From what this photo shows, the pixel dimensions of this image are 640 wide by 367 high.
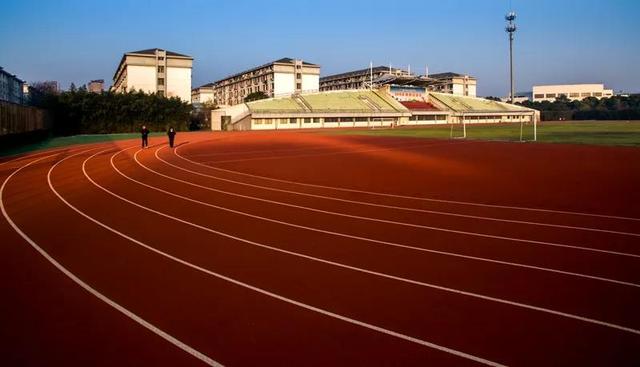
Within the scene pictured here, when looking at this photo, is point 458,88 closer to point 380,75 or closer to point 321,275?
point 380,75

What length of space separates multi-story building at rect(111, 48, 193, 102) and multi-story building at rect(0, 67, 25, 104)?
14.4m

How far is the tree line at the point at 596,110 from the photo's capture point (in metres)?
82.2

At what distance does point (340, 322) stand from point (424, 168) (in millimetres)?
14714

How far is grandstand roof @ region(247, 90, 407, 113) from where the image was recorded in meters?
63.1

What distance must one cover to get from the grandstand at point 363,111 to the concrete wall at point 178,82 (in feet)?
45.2

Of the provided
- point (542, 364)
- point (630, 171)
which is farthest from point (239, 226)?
point (630, 171)

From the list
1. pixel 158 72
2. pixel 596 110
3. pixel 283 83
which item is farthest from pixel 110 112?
pixel 596 110

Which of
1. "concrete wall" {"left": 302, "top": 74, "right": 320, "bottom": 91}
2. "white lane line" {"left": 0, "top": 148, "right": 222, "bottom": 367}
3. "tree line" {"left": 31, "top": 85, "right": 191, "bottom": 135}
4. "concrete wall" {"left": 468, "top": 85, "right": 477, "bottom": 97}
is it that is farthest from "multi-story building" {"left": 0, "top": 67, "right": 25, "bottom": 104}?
"concrete wall" {"left": 468, "top": 85, "right": 477, "bottom": 97}

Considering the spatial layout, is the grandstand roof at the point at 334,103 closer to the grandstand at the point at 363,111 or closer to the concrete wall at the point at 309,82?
the grandstand at the point at 363,111

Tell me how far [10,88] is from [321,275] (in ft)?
250

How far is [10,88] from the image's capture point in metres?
67.2

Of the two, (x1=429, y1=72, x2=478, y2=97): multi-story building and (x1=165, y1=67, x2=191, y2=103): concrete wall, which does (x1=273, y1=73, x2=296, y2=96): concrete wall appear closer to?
(x1=165, y1=67, x2=191, y2=103): concrete wall

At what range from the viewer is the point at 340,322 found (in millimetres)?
4992

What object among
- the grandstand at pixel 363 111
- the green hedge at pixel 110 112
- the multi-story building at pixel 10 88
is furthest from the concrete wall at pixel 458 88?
the multi-story building at pixel 10 88
